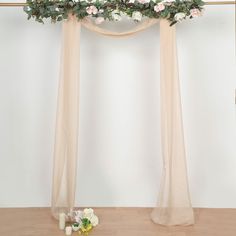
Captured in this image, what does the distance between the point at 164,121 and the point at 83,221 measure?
111cm

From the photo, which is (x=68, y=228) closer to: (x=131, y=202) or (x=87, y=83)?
(x=131, y=202)

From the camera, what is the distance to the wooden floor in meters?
2.69

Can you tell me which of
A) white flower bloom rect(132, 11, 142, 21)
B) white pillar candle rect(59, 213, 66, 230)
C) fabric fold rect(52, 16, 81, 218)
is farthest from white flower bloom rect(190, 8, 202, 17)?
white pillar candle rect(59, 213, 66, 230)

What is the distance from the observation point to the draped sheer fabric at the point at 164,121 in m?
2.76

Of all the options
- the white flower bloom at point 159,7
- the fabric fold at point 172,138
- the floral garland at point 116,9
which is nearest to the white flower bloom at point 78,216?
the fabric fold at point 172,138

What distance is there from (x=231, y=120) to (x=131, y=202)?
1.30m

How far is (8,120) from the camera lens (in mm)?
3205

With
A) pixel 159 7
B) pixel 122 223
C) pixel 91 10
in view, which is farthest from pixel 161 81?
pixel 122 223

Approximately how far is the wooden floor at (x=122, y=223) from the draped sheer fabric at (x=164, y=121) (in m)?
0.14

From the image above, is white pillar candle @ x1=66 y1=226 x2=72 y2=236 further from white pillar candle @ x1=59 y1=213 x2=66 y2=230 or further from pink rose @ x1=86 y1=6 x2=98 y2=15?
pink rose @ x1=86 y1=6 x2=98 y2=15

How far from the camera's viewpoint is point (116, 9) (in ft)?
8.95

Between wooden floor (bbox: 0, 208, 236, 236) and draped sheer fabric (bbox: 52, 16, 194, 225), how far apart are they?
141 millimetres

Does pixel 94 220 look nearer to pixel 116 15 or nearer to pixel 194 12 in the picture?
pixel 116 15

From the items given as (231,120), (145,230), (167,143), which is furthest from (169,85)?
(145,230)
